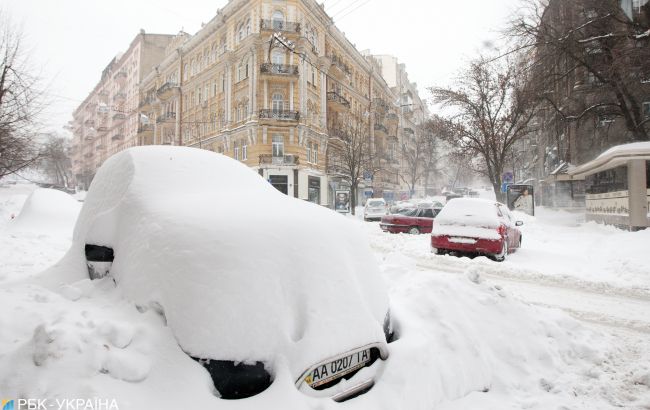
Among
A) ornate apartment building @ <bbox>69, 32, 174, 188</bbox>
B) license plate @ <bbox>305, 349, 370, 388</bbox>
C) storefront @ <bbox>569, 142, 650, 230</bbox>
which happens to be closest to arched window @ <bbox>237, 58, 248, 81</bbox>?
ornate apartment building @ <bbox>69, 32, 174, 188</bbox>

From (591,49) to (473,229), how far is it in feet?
48.3

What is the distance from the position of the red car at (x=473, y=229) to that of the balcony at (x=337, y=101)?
83.2ft

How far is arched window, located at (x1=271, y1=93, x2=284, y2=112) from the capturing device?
28078 millimetres

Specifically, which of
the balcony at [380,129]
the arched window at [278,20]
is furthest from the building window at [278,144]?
the balcony at [380,129]

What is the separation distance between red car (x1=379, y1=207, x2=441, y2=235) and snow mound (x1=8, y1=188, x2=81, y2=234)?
11256mm

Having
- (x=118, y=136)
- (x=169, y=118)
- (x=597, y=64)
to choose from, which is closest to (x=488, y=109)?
(x=597, y=64)

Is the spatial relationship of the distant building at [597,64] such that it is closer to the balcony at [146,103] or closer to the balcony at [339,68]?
the balcony at [339,68]

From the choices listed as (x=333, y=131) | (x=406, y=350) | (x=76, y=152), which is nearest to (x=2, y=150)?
(x=406, y=350)

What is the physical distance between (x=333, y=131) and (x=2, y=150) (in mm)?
23922

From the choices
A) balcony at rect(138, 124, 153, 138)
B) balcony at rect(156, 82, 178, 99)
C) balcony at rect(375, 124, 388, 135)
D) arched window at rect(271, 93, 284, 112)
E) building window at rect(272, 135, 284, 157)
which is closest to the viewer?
building window at rect(272, 135, 284, 157)

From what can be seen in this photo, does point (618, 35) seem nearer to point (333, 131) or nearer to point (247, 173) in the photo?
point (247, 173)

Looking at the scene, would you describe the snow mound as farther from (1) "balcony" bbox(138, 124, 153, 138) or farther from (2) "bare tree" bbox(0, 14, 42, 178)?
(1) "balcony" bbox(138, 124, 153, 138)

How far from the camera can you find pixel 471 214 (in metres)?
8.27

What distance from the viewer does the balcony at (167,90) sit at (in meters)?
36.6
